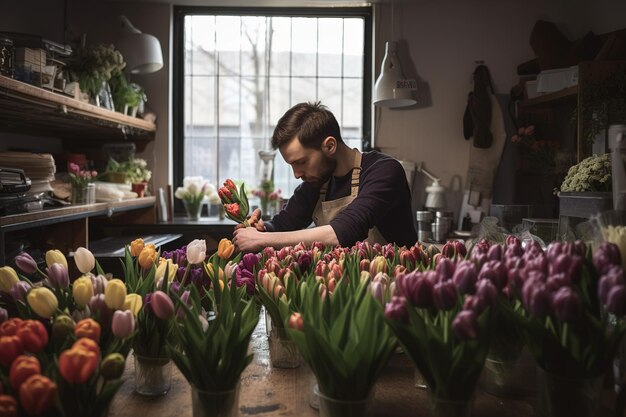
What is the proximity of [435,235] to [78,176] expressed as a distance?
2.44 m

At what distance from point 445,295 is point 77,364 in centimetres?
47

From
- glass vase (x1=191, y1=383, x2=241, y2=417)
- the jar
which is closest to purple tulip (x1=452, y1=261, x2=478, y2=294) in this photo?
glass vase (x1=191, y1=383, x2=241, y2=417)

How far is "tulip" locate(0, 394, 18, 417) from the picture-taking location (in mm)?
647

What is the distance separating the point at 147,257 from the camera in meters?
1.06

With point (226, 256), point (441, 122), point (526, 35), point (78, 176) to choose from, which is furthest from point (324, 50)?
point (226, 256)

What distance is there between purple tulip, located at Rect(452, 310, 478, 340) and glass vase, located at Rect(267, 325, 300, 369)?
1.32 ft

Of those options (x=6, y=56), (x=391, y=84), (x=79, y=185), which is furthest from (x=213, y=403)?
(x=391, y=84)

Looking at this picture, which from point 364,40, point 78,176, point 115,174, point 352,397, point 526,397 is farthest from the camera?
point 364,40

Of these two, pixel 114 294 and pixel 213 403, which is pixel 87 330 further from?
pixel 213 403

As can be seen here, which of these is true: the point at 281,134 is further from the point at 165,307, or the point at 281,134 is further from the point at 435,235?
the point at 435,235

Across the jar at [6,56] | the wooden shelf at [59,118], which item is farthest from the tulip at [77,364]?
the jar at [6,56]

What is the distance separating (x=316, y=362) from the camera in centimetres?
77

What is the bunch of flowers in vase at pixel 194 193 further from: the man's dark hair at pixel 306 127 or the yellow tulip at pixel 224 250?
the yellow tulip at pixel 224 250

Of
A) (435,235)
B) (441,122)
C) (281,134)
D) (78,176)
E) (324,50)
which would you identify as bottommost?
(435,235)
